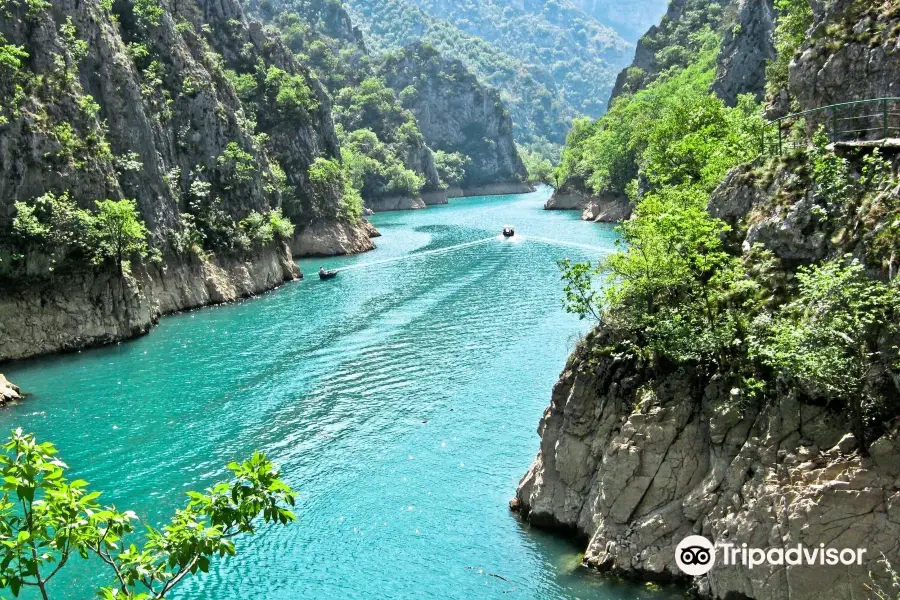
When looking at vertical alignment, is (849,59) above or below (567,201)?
above

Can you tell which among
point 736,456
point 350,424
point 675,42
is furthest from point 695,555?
point 675,42

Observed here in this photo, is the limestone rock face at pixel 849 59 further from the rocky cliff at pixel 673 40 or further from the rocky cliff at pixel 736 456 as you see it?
the rocky cliff at pixel 673 40

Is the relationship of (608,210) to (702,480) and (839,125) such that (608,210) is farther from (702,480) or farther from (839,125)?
(702,480)

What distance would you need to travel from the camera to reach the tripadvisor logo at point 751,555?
56.7 ft

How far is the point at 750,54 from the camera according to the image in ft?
303

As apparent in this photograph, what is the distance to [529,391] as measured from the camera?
127ft

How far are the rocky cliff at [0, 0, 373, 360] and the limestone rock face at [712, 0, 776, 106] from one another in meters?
54.3

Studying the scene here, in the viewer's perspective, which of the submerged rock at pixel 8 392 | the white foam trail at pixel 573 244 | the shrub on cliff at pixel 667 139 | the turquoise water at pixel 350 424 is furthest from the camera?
the white foam trail at pixel 573 244

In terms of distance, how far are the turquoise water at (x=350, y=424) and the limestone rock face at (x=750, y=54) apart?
40.9 metres

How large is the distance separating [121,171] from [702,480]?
52.7 meters

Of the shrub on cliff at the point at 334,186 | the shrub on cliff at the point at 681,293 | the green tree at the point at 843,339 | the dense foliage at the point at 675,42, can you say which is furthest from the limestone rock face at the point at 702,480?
the dense foliage at the point at 675,42

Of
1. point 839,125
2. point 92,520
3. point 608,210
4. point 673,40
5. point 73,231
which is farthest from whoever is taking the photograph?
point 673,40

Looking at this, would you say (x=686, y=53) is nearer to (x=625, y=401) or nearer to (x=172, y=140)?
(x=172, y=140)

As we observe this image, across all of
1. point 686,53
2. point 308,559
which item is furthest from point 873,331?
point 686,53
